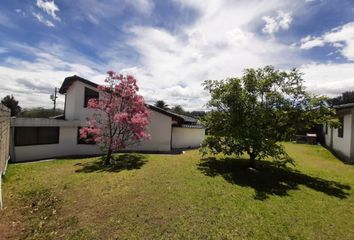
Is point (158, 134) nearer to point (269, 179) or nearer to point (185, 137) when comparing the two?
point (185, 137)

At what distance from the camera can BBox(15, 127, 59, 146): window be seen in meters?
14.6

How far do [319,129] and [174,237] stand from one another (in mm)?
31197

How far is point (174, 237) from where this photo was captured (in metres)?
5.55

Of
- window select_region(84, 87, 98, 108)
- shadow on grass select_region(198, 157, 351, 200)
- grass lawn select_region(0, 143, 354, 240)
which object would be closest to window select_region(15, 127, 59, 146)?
window select_region(84, 87, 98, 108)

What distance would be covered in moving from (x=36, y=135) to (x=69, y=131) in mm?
2368

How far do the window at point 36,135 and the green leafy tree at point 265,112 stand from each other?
12269 millimetres

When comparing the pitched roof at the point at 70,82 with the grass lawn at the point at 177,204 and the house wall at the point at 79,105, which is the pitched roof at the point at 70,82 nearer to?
the house wall at the point at 79,105

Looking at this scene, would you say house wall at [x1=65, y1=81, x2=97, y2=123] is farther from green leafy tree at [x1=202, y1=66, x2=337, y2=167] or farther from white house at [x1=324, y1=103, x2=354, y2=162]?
white house at [x1=324, y1=103, x2=354, y2=162]

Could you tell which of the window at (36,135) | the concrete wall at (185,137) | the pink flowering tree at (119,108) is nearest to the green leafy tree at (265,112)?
the pink flowering tree at (119,108)

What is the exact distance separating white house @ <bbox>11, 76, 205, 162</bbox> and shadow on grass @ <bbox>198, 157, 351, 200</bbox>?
6741 mm

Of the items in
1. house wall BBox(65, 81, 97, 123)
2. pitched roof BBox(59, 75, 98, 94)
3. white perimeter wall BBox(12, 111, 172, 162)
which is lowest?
white perimeter wall BBox(12, 111, 172, 162)

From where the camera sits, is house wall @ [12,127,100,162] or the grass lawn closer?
the grass lawn

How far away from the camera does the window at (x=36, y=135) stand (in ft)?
47.9

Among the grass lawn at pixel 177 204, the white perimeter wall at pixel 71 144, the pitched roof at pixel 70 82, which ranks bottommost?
the grass lawn at pixel 177 204
